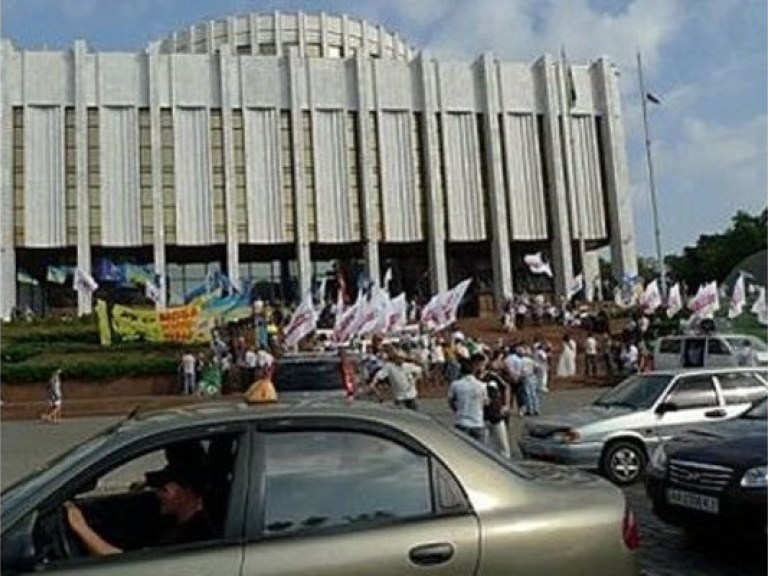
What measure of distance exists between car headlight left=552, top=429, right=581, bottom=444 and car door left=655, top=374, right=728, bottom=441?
1.04 m

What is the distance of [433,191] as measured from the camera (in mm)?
56719

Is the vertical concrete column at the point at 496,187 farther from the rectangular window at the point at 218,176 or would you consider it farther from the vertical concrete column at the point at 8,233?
the vertical concrete column at the point at 8,233

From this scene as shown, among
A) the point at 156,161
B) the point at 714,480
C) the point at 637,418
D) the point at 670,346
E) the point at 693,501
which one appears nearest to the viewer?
the point at 714,480

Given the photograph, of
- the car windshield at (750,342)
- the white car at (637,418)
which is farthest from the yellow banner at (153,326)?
the white car at (637,418)

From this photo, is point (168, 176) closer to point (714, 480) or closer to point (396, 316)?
point (396, 316)

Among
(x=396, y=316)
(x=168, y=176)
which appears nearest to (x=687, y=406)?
(x=396, y=316)

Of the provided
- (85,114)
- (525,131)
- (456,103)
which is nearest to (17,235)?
(85,114)

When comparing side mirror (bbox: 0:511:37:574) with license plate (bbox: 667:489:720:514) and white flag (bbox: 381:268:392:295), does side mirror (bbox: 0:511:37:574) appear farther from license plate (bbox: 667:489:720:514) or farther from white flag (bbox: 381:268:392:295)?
white flag (bbox: 381:268:392:295)

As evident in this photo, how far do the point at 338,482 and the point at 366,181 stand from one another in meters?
52.8

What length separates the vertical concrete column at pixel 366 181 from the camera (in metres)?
56.2

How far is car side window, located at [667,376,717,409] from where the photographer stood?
12843 mm

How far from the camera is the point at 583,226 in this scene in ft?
195

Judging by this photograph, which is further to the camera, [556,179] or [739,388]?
[556,179]

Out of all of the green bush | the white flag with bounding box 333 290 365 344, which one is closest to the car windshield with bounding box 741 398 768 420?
the white flag with bounding box 333 290 365 344
